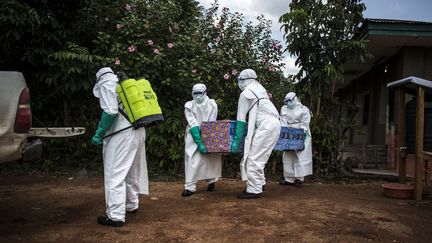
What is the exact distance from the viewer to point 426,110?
6.04 metres

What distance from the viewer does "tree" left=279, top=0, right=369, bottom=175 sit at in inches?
307

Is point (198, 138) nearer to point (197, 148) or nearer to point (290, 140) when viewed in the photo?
point (197, 148)

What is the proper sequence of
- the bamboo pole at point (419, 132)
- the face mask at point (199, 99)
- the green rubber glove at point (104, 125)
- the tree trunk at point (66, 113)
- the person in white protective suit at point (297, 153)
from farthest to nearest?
the tree trunk at point (66, 113) < the person in white protective suit at point (297, 153) < the face mask at point (199, 99) < the bamboo pole at point (419, 132) < the green rubber glove at point (104, 125)

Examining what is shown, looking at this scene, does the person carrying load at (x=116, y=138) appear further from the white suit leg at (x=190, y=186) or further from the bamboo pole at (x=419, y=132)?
the bamboo pole at (x=419, y=132)

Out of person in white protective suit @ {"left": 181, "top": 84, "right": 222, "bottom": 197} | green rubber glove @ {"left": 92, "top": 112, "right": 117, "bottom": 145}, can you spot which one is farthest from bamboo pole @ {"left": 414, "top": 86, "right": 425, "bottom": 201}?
green rubber glove @ {"left": 92, "top": 112, "right": 117, "bottom": 145}

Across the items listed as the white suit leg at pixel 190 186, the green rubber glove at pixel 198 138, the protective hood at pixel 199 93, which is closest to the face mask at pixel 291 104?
the protective hood at pixel 199 93

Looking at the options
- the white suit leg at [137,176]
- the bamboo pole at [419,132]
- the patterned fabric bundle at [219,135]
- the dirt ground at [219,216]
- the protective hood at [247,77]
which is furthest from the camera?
the protective hood at [247,77]

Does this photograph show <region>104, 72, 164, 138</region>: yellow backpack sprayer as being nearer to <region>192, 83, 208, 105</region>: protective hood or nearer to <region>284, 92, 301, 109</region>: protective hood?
<region>192, 83, 208, 105</region>: protective hood

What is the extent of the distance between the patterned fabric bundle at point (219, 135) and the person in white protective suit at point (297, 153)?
5.55 feet

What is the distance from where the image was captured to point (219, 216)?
15.5ft

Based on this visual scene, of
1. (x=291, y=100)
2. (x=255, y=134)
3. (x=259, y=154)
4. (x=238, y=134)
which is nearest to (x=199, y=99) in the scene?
(x=238, y=134)

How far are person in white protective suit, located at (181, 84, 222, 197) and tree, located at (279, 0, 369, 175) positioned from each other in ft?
8.56

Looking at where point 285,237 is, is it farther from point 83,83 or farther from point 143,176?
point 83,83

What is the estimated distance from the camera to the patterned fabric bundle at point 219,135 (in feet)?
18.8
